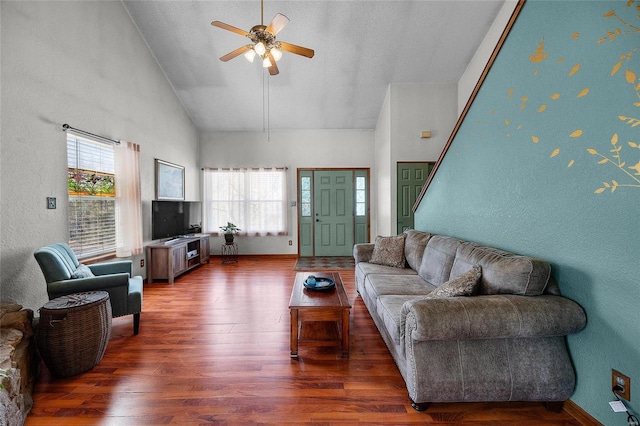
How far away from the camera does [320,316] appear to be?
2213mm

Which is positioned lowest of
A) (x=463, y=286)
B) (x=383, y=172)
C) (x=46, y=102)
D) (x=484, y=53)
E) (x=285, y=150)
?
(x=463, y=286)

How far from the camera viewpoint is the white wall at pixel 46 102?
245 centimetres

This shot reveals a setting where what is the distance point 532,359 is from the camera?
5.31 feet

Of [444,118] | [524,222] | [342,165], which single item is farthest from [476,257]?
[342,165]

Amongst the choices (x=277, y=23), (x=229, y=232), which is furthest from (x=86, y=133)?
(x=229, y=232)

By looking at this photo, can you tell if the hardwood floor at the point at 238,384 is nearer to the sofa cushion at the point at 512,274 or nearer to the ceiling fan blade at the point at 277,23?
the sofa cushion at the point at 512,274

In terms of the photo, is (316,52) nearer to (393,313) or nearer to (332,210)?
(332,210)

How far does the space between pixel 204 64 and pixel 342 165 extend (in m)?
3.31

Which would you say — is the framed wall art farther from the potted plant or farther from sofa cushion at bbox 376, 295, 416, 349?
sofa cushion at bbox 376, 295, 416, 349

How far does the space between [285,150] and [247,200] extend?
1.43 m

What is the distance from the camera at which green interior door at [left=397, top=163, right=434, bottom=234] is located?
5.09 m

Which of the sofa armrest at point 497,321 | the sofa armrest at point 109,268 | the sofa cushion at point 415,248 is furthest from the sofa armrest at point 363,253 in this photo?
the sofa armrest at point 109,268

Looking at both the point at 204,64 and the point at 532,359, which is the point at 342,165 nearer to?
the point at 204,64

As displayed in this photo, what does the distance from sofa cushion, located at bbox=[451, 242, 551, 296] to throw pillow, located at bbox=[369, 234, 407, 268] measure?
139cm
